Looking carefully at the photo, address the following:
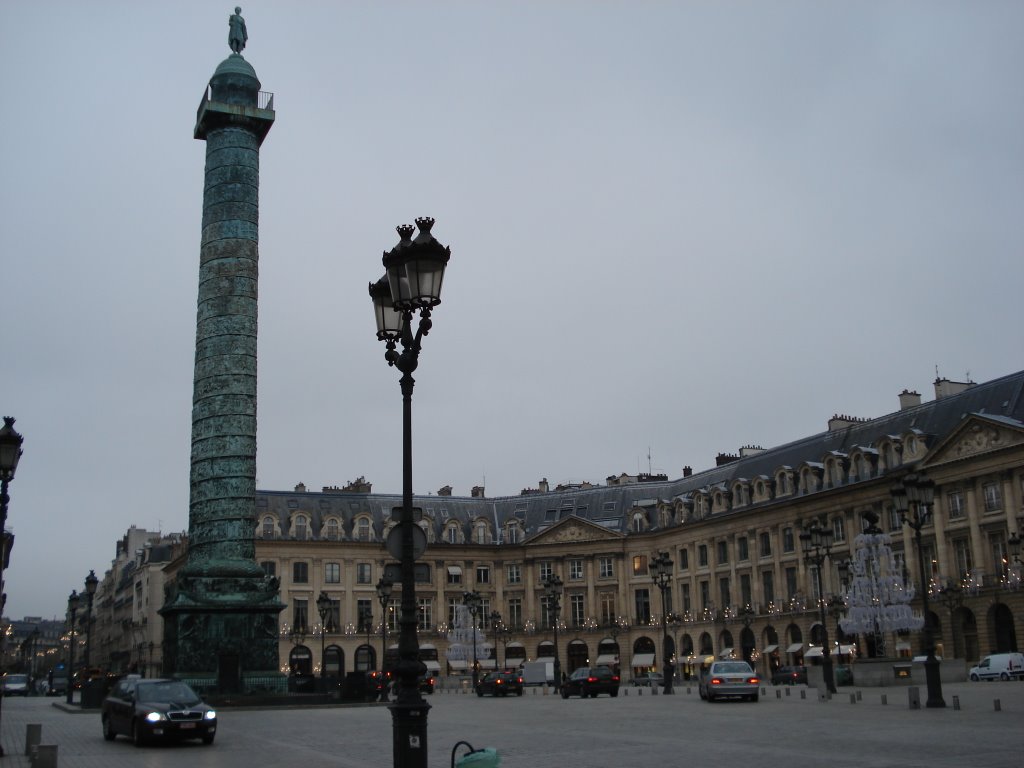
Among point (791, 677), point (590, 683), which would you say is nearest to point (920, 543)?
point (590, 683)

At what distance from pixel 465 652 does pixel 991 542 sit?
96.3ft

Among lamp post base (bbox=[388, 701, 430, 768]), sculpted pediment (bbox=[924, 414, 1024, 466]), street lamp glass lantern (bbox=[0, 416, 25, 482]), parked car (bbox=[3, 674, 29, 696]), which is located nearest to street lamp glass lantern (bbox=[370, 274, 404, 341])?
lamp post base (bbox=[388, 701, 430, 768])

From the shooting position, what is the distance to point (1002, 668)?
139 feet

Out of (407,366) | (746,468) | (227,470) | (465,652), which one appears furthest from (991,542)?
(407,366)

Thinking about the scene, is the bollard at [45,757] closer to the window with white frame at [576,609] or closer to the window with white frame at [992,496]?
the window with white frame at [992,496]

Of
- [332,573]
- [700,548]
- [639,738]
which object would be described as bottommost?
[639,738]

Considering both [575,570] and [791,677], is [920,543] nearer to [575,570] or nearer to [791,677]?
[791,677]

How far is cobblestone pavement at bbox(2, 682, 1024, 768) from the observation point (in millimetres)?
14984

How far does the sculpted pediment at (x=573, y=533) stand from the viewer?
255ft

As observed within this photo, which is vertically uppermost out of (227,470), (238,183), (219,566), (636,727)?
(238,183)

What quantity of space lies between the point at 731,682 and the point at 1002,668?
669 inches

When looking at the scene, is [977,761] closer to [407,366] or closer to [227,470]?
[407,366]

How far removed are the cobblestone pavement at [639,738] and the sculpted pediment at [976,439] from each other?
2292 cm

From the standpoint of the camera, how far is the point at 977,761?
13555 millimetres
